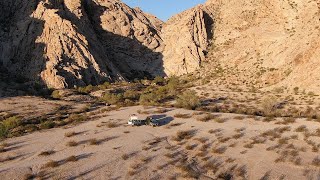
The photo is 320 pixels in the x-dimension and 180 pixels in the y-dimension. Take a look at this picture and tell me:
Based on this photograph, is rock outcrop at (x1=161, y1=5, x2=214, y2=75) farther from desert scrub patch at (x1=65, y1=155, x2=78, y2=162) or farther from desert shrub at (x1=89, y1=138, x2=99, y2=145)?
desert scrub patch at (x1=65, y1=155, x2=78, y2=162)

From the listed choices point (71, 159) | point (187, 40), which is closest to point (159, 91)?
point (187, 40)

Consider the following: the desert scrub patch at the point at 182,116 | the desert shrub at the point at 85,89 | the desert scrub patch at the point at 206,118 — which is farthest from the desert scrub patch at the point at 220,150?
the desert shrub at the point at 85,89

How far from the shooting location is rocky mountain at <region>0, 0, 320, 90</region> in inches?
2420

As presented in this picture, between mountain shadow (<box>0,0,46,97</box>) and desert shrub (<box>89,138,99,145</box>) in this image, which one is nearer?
desert shrub (<box>89,138,99,145</box>)

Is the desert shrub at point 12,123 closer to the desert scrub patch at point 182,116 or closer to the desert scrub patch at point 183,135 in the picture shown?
the desert scrub patch at point 182,116

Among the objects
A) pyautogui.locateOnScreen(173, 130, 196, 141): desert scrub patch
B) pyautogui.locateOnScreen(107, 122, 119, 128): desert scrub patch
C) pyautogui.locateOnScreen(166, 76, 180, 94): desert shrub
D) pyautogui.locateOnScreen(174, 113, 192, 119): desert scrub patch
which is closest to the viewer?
pyautogui.locateOnScreen(173, 130, 196, 141): desert scrub patch

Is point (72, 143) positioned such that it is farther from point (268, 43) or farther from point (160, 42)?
point (160, 42)

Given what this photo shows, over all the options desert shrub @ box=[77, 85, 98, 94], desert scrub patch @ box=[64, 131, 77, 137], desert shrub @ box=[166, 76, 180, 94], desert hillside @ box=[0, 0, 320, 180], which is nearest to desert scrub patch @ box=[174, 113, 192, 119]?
desert hillside @ box=[0, 0, 320, 180]

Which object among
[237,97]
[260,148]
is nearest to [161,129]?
[260,148]

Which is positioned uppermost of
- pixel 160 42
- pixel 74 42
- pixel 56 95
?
pixel 160 42

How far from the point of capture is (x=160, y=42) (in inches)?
3415

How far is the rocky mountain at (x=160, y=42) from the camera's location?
61.5 meters

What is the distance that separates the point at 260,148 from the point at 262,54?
43780mm

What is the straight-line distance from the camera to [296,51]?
194ft
